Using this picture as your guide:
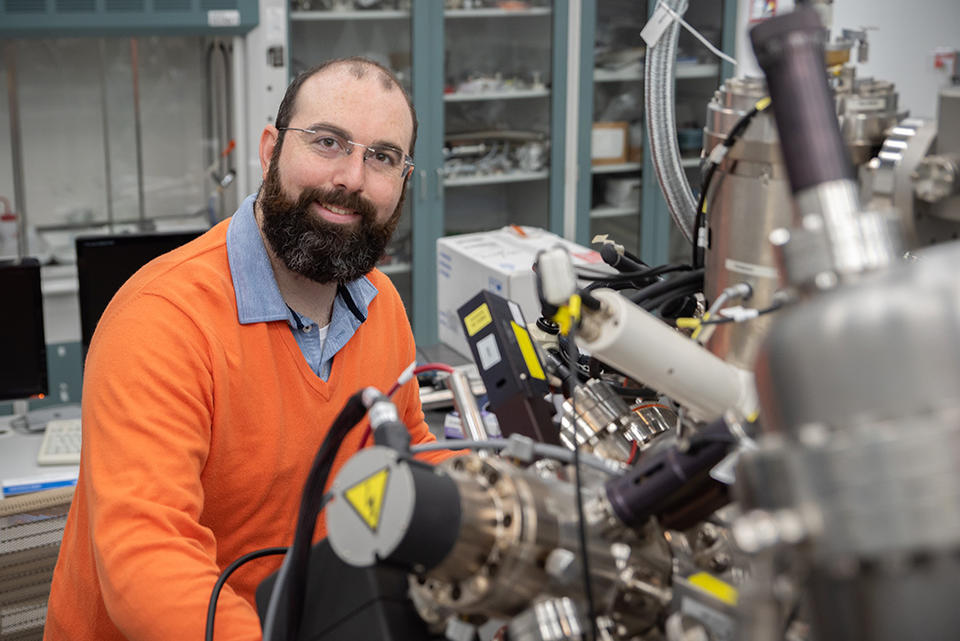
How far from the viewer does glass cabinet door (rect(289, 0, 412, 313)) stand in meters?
3.98

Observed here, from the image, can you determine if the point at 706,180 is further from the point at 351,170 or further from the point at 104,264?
the point at 104,264

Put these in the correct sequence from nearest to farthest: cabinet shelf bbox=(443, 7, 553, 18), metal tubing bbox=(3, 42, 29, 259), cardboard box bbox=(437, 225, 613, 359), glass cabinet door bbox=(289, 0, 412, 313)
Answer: cardboard box bbox=(437, 225, 613, 359) → metal tubing bbox=(3, 42, 29, 259) → glass cabinet door bbox=(289, 0, 412, 313) → cabinet shelf bbox=(443, 7, 553, 18)

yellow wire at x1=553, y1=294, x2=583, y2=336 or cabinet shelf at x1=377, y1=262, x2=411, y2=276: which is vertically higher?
yellow wire at x1=553, y1=294, x2=583, y2=336

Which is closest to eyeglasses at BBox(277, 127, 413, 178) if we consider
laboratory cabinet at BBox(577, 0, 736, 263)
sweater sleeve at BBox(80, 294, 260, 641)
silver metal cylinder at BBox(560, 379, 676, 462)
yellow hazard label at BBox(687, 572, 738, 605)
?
sweater sleeve at BBox(80, 294, 260, 641)

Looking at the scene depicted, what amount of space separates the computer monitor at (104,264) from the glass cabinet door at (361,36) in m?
1.45

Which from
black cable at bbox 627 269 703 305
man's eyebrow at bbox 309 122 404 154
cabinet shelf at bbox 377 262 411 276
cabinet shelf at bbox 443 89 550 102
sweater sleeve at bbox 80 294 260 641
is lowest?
cabinet shelf at bbox 377 262 411 276

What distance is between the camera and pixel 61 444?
257 centimetres

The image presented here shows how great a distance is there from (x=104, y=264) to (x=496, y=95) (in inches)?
80.1

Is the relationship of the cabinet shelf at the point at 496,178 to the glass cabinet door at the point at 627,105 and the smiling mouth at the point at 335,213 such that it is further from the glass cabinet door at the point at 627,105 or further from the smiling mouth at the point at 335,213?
the smiling mouth at the point at 335,213

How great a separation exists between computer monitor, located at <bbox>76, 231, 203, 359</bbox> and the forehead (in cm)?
135

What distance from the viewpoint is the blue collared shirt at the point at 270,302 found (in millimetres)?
→ 1407

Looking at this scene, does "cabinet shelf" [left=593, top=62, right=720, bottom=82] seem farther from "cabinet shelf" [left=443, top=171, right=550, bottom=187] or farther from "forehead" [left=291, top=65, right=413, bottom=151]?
"forehead" [left=291, top=65, right=413, bottom=151]

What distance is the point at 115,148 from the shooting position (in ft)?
12.9

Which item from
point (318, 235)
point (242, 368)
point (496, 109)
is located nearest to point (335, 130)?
point (318, 235)
